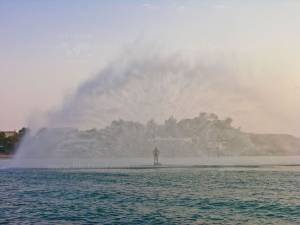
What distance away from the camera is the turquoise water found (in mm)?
34794

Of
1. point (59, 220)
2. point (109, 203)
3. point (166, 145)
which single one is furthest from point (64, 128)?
point (59, 220)

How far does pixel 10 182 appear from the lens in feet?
213

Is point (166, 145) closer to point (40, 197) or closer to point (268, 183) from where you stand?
point (268, 183)

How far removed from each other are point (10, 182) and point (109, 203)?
25222 mm

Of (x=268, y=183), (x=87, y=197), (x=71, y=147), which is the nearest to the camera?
(x=87, y=197)

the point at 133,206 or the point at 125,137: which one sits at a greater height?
the point at 125,137

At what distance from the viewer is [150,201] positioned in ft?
145

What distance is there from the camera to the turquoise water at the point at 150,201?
3479cm

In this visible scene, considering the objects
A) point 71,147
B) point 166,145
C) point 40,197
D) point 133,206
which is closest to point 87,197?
point 40,197

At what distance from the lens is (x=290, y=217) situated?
3491 centimetres

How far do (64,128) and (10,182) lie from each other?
108ft

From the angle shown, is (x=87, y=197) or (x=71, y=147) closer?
(x=87, y=197)

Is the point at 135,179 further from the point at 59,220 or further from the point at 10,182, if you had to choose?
the point at 59,220

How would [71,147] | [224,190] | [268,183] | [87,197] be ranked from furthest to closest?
1. [71,147]
2. [268,183]
3. [224,190]
4. [87,197]
